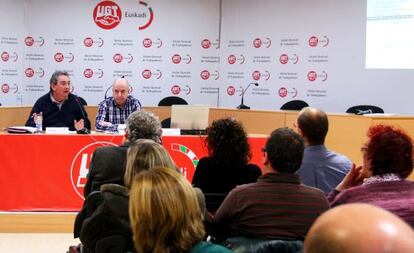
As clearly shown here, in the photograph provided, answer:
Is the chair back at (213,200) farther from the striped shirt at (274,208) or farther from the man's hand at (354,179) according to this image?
the man's hand at (354,179)

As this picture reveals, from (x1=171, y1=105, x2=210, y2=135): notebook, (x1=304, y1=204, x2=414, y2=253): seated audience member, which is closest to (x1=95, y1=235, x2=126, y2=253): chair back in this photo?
(x1=304, y1=204, x2=414, y2=253): seated audience member

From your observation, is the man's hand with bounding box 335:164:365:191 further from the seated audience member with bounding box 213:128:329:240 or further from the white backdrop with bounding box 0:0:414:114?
the white backdrop with bounding box 0:0:414:114

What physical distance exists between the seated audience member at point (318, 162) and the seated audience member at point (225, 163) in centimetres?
30

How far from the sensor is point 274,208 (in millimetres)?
2531

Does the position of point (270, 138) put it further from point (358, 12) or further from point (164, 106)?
point (358, 12)

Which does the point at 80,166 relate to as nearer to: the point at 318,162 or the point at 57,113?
the point at 57,113

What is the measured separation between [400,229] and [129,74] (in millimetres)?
8890

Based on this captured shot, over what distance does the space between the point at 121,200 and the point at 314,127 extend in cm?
139

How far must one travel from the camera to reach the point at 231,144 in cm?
332

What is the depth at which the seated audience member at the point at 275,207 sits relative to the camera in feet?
8.24

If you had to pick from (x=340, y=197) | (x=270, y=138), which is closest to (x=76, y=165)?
(x=270, y=138)

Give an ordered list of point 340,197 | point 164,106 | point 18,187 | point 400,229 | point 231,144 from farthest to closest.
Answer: point 164,106 → point 18,187 → point 231,144 → point 340,197 → point 400,229

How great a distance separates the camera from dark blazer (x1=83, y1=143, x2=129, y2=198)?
3424 millimetres

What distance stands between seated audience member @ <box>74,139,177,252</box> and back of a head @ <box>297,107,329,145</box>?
3.75ft
